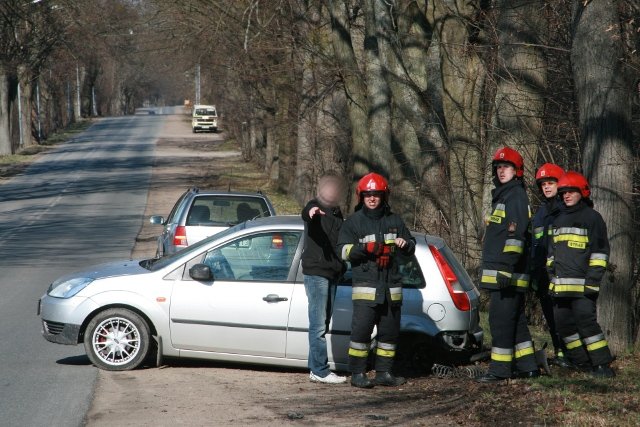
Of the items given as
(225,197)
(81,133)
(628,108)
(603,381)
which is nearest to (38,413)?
(603,381)

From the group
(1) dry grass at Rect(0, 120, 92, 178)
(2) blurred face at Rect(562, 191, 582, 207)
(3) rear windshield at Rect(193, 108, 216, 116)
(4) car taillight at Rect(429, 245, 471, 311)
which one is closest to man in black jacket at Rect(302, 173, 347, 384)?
(4) car taillight at Rect(429, 245, 471, 311)

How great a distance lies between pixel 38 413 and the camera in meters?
7.43

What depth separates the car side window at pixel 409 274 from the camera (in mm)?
8812

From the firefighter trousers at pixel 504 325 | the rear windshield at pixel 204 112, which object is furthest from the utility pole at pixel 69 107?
the firefighter trousers at pixel 504 325

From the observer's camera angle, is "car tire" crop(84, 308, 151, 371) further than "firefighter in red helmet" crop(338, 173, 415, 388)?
Yes

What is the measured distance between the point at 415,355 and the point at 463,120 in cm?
683

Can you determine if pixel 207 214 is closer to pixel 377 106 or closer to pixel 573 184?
pixel 377 106

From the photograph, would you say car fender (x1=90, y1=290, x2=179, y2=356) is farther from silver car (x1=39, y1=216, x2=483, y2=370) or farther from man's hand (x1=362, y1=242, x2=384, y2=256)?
man's hand (x1=362, y1=242, x2=384, y2=256)

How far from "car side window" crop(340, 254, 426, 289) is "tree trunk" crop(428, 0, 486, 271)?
14.7 feet

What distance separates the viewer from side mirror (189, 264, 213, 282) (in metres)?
8.82

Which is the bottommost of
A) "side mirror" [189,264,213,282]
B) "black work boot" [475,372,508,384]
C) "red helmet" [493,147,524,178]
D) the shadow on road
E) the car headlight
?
the shadow on road

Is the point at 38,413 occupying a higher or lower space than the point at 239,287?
lower

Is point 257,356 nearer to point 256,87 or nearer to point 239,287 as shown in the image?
point 239,287

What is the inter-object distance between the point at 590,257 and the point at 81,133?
240 feet
